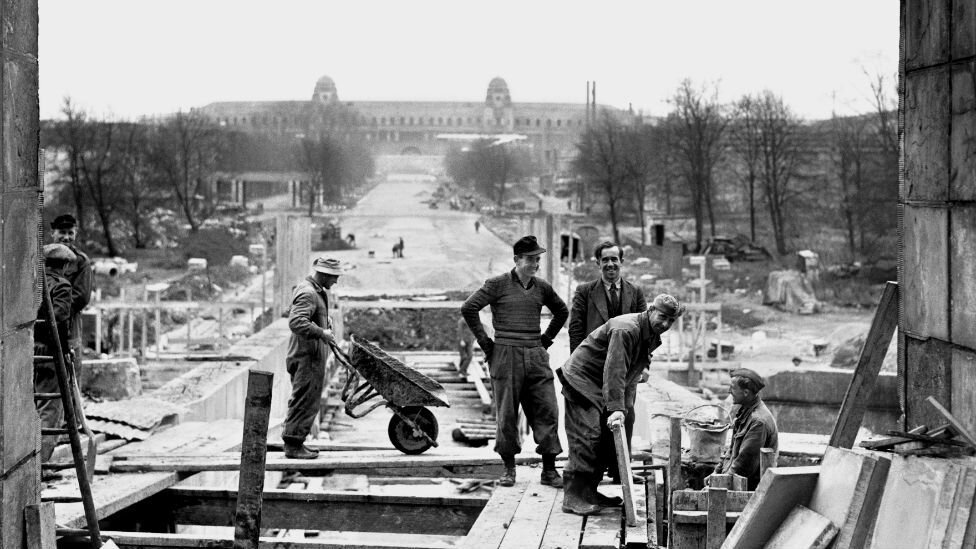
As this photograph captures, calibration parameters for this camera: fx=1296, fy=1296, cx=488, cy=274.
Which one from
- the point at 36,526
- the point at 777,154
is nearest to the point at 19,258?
the point at 36,526

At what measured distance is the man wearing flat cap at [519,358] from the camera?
9117 millimetres

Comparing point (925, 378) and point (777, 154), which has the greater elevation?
point (777, 154)

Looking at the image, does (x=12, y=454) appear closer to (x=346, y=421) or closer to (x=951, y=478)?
(x=951, y=478)

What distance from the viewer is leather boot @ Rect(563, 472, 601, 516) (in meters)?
8.27

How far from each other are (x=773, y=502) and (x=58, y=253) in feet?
19.6

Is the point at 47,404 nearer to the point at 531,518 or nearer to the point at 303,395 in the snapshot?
the point at 303,395

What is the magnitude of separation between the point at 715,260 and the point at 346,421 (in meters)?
25.1

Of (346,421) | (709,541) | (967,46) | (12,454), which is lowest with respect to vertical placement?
(346,421)

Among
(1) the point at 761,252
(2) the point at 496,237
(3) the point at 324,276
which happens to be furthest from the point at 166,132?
(3) the point at 324,276

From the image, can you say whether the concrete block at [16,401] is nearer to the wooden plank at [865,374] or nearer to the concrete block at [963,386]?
the wooden plank at [865,374]

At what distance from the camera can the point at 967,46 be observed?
17.5 ft

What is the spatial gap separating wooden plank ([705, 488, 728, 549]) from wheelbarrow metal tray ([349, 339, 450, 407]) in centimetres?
425

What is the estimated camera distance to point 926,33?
577 centimetres

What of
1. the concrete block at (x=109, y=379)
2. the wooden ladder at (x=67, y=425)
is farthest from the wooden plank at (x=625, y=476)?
the concrete block at (x=109, y=379)
